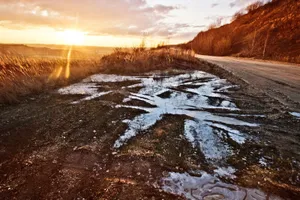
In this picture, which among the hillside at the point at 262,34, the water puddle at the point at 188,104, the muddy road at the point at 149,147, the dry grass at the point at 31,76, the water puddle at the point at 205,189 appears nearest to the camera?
the water puddle at the point at 205,189

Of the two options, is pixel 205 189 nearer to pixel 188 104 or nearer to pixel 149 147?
pixel 149 147

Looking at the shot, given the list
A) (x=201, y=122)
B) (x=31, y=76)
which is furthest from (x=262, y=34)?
(x=201, y=122)

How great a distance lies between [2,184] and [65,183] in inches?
28.7

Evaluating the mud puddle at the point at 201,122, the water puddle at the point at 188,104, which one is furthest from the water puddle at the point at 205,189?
the water puddle at the point at 188,104

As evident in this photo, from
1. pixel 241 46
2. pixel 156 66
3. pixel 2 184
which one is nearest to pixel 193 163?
pixel 2 184

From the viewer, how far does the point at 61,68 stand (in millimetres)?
10852

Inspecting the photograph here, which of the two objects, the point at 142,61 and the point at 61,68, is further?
the point at 142,61

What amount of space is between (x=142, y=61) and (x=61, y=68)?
3.61 meters

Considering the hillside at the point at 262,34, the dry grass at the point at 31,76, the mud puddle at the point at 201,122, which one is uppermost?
the hillside at the point at 262,34

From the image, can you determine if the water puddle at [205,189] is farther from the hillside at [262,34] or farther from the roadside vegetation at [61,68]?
the hillside at [262,34]

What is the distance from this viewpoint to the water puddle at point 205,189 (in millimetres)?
2873

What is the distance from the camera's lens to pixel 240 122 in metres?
5.17

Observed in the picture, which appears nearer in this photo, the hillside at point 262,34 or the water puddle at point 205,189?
the water puddle at point 205,189

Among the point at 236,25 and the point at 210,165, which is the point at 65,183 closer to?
the point at 210,165
